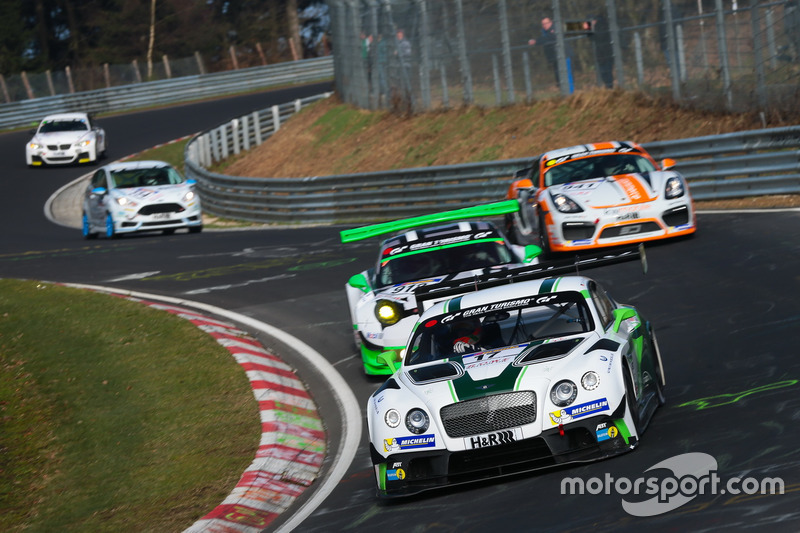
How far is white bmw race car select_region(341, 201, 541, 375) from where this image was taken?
1066cm

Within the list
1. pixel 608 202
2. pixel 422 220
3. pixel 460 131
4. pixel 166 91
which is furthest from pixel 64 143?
pixel 422 220

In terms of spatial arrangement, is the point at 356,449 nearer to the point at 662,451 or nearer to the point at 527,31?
the point at 662,451

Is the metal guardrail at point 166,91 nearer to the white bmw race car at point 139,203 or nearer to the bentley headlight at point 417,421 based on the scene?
the white bmw race car at point 139,203

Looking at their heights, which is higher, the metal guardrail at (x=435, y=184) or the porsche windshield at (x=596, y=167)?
the porsche windshield at (x=596, y=167)

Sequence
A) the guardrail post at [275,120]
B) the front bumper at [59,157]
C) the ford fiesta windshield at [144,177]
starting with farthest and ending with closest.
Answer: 1. the guardrail post at [275,120]
2. the front bumper at [59,157]
3. the ford fiesta windshield at [144,177]

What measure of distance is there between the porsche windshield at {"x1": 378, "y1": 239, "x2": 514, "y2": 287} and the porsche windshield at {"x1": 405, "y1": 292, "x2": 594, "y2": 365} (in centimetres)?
333

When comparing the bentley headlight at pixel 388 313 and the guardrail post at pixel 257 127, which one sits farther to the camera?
the guardrail post at pixel 257 127

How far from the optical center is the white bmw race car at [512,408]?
22.6ft

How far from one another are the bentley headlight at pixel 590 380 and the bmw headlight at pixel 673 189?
8.05m

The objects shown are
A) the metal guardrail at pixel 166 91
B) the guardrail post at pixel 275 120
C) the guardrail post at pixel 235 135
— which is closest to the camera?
the guardrail post at pixel 235 135

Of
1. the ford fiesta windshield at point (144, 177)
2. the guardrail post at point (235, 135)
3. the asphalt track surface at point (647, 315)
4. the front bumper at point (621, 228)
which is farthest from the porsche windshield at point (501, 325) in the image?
the guardrail post at point (235, 135)

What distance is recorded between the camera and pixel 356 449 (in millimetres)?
8727

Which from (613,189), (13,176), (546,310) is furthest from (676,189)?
(13,176)

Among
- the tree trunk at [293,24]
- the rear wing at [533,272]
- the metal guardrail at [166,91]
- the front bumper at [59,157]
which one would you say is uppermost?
the tree trunk at [293,24]
